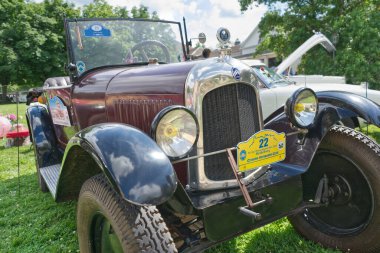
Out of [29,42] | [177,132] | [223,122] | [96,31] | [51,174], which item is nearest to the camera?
[177,132]

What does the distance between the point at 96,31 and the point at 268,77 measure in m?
4.17

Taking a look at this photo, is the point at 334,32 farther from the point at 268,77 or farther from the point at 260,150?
the point at 260,150

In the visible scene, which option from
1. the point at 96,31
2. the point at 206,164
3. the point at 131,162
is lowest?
the point at 206,164

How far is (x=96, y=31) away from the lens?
3268mm

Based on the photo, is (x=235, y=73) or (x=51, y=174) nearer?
(x=235, y=73)

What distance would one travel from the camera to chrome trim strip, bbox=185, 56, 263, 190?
199cm

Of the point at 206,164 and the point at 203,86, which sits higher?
the point at 203,86

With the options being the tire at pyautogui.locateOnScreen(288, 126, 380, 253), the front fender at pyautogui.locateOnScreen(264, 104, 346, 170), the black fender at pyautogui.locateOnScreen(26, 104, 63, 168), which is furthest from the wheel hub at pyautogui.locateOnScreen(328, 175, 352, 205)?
the black fender at pyautogui.locateOnScreen(26, 104, 63, 168)

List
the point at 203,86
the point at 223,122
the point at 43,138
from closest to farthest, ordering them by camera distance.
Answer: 1. the point at 203,86
2. the point at 223,122
3. the point at 43,138

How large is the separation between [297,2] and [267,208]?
40.9ft

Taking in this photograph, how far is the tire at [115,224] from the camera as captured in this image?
5.08 ft

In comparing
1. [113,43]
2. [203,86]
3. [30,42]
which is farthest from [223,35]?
[30,42]

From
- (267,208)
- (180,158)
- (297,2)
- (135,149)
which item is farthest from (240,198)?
(297,2)

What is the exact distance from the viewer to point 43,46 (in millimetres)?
28297
